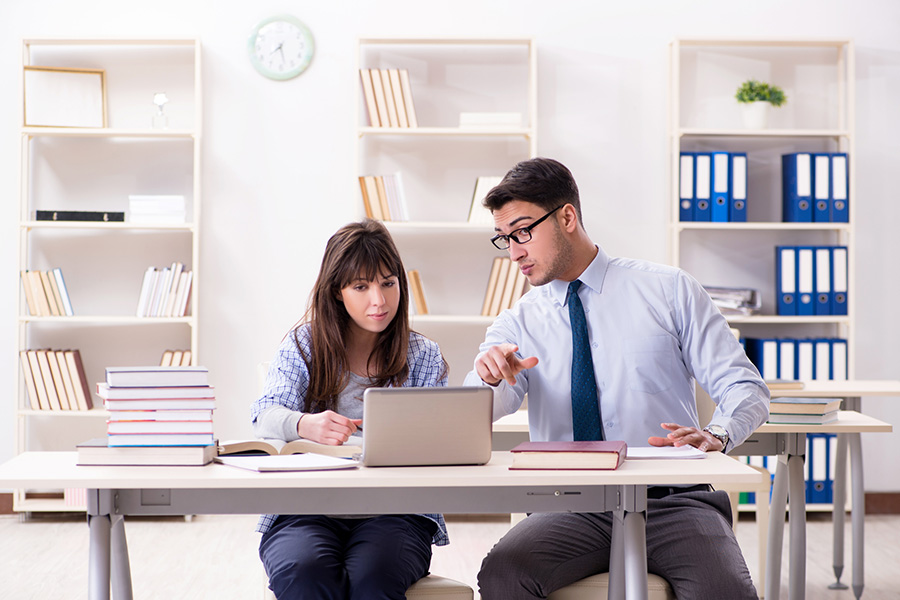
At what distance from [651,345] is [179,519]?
9.12 feet

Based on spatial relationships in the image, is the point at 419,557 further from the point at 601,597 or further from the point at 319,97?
the point at 319,97

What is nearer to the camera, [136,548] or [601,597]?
[601,597]

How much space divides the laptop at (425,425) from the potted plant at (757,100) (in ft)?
10.0

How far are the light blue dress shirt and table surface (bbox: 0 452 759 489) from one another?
0.39 meters

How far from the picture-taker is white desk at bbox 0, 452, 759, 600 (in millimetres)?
1445

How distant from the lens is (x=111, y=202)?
4.23 metres

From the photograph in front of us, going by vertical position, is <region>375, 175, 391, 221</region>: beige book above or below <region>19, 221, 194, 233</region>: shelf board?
above

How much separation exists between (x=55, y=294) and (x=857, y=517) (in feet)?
10.7

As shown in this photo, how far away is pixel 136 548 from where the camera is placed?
3586 millimetres

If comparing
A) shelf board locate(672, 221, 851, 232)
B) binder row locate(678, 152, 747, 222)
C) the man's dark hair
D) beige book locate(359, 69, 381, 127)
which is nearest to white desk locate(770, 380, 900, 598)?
shelf board locate(672, 221, 851, 232)

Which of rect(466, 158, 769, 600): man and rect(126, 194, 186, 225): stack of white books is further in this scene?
rect(126, 194, 186, 225): stack of white books

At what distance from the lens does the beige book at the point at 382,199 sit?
13.2 ft

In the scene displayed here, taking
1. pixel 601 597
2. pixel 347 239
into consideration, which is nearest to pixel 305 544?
pixel 601 597

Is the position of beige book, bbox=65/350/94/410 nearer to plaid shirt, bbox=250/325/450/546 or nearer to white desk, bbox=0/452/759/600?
plaid shirt, bbox=250/325/450/546
